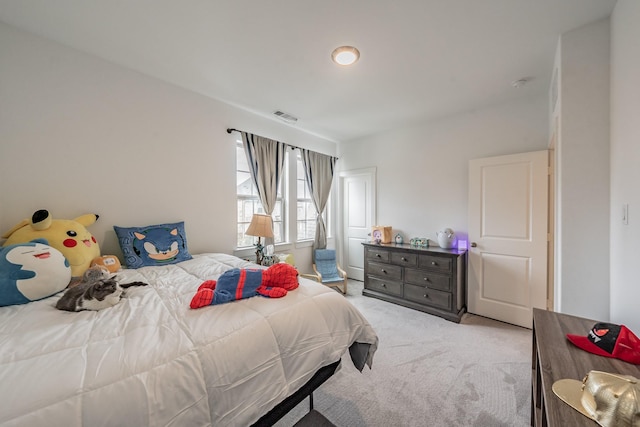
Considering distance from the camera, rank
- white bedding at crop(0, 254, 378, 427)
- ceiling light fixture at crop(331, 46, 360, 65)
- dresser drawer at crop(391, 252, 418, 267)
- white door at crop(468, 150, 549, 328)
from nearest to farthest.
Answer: white bedding at crop(0, 254, 378, 427), ceiling light fixture at crop(331, 46, 360, 65), white door at crop(468, 150, 549, 328), dresser drawer at crop(391, 252, 418, 267)

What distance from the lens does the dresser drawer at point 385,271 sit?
3.35m

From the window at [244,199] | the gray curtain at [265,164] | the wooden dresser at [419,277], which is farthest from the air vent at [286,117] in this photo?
the wooden dresser at [419,277]

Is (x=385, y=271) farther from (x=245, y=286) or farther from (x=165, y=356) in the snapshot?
(x=165, y=356)

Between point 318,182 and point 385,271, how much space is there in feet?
6.11

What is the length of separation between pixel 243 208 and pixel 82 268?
182cm

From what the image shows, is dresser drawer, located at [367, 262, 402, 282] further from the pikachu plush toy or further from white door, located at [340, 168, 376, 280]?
the pikachu plush toy

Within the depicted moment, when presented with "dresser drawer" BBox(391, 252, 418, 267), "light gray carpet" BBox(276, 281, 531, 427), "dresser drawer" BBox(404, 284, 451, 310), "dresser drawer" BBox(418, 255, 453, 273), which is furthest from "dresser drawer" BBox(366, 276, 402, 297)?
"light gray carpet" BBox(276, 281, 531, 427)

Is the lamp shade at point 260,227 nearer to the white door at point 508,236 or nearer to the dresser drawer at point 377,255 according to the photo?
the dresser drawer at point 377,255

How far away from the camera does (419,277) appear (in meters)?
3.15

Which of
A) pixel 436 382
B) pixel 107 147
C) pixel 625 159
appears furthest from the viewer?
pixel 107 147

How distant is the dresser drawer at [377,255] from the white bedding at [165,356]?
2.08 m

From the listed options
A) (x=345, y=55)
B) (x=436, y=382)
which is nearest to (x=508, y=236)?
(x=436, y=382)

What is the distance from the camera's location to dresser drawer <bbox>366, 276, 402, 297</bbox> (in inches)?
132

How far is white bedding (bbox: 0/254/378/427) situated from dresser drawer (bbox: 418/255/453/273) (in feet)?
6.29
